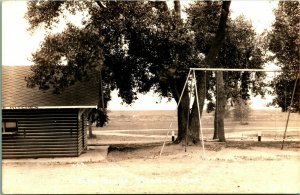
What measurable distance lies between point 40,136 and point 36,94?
231cm

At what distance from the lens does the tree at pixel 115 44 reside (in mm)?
22297

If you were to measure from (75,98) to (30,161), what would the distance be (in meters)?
3.91

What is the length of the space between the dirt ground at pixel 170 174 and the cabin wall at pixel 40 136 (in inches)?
80.8

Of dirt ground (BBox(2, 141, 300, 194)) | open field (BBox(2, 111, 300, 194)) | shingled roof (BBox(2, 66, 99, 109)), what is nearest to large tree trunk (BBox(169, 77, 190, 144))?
open field (BBox(2, 111, 300, 194))

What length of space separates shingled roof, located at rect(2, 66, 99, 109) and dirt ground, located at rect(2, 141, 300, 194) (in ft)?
10.6

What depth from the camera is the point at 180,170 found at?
17.0 m

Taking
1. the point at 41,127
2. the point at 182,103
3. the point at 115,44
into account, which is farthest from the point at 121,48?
the point at 41,127

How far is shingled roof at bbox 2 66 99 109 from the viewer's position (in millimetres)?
21469

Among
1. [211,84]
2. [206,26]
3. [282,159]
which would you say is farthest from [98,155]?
[211,84]

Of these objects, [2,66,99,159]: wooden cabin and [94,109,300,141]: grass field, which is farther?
[94,109,300,141]: grass field

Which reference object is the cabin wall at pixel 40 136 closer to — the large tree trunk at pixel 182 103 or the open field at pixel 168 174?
the open field at pixel 168 174

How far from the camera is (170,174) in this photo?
15992 millimetres

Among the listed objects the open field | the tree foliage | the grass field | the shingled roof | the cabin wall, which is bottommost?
the grass field

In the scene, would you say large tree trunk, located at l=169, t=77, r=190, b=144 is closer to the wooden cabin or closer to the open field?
the open field
